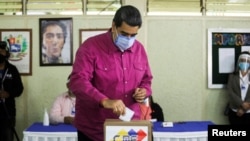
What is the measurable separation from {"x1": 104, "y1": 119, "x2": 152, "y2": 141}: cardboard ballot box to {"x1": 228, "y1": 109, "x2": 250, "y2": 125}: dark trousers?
300 centimetres

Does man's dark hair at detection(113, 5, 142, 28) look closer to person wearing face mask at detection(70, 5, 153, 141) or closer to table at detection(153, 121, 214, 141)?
person wearing face mask at detection(70, 5, 153, 141)

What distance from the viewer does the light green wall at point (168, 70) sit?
4.52 meters

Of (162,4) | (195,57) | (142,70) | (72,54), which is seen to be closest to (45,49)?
(72,54)

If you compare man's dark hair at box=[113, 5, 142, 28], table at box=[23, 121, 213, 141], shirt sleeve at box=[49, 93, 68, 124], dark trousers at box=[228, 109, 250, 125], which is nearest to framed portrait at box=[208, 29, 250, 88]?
dark trousers at box=[228, 109, 250, 125]

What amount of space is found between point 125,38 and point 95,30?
280 cm

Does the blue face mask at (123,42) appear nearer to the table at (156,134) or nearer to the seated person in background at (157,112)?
the table at (156,134)

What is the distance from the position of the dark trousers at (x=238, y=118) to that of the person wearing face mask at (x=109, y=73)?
2777mm

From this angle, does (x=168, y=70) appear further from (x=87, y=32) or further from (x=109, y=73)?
(x=109, y=73)

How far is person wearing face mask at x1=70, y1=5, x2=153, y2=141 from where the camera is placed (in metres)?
1.70

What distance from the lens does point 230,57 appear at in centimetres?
459

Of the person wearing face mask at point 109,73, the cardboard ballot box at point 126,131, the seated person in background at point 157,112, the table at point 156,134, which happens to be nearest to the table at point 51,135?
the table at point 156,134

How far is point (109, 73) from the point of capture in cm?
175

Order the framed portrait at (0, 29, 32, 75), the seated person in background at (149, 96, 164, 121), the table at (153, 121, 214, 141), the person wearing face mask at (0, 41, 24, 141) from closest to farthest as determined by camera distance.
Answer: the table at (153, 121, 214, 141) < the person wearing face mask at (0, 41, 24, 141) < the seated person in background at (149, 96, 164, 121) < the framed portrait at (0, 29, 32, 75)

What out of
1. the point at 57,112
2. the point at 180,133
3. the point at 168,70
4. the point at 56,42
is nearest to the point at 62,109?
the point at 57,112
